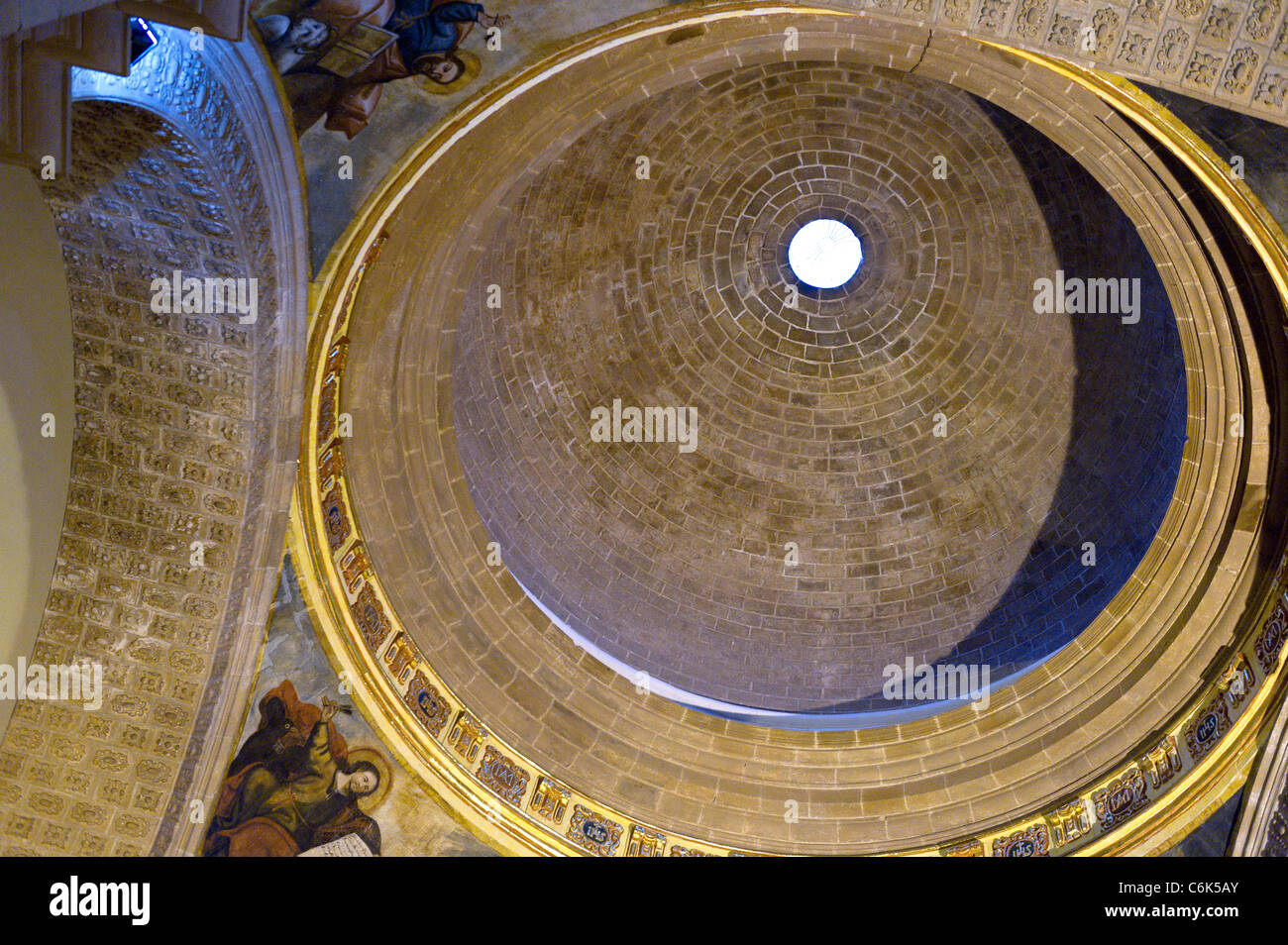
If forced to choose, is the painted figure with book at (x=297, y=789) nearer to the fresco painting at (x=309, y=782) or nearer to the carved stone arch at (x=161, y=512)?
the fresco painting at (x=309, y=782)

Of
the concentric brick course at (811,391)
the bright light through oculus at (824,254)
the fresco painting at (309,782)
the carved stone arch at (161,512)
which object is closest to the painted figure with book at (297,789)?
the fresco painting at (309,782)

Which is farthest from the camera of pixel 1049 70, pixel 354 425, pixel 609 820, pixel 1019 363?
pixel 1019 363

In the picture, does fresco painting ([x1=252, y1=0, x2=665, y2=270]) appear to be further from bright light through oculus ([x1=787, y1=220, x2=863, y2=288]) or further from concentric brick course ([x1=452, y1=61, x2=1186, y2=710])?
bright light through oculus ([x1=787, y1=220, x2=863, y2=288])

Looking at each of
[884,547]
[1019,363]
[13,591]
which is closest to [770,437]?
[884,547]

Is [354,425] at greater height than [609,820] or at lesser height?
greater

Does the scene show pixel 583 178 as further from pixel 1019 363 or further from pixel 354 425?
pixel 1019 363
